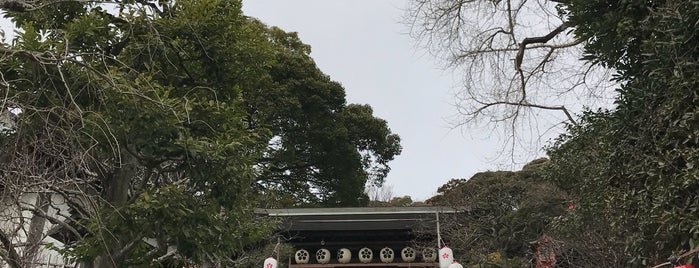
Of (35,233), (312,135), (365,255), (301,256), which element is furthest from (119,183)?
(312,135)

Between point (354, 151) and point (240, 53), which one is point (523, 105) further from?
point (354, 151)

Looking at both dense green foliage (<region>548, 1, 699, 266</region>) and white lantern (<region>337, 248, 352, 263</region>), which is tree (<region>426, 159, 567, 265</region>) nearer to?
white lantern (<region>337, 248, 352, 263</region>)

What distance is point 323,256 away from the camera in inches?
441

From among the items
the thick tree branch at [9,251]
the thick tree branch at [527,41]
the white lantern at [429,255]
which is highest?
the thick tree branch at [527,41]

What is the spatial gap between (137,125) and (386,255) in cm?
824

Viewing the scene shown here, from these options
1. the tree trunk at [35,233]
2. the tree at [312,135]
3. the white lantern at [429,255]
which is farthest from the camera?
the tree at [312,135]

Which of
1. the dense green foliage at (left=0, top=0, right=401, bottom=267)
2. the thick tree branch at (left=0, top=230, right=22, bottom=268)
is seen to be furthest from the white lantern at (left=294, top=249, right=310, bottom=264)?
the thick tree branch at (left=0, top=230, right=22, bottom=268)

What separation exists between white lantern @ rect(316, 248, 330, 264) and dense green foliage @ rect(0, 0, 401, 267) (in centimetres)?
589

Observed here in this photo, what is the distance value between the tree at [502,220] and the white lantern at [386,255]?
1300 mm

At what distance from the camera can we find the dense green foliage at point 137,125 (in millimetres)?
2846

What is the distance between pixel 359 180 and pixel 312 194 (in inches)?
55.3

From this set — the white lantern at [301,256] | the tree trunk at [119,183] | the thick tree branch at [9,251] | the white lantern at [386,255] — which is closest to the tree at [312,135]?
the white lantern at [301,256]

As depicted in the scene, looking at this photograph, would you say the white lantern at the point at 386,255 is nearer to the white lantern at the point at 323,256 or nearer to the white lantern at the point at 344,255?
the white lantern at the point at 344,255

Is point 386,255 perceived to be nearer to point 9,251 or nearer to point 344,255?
point 344,255
